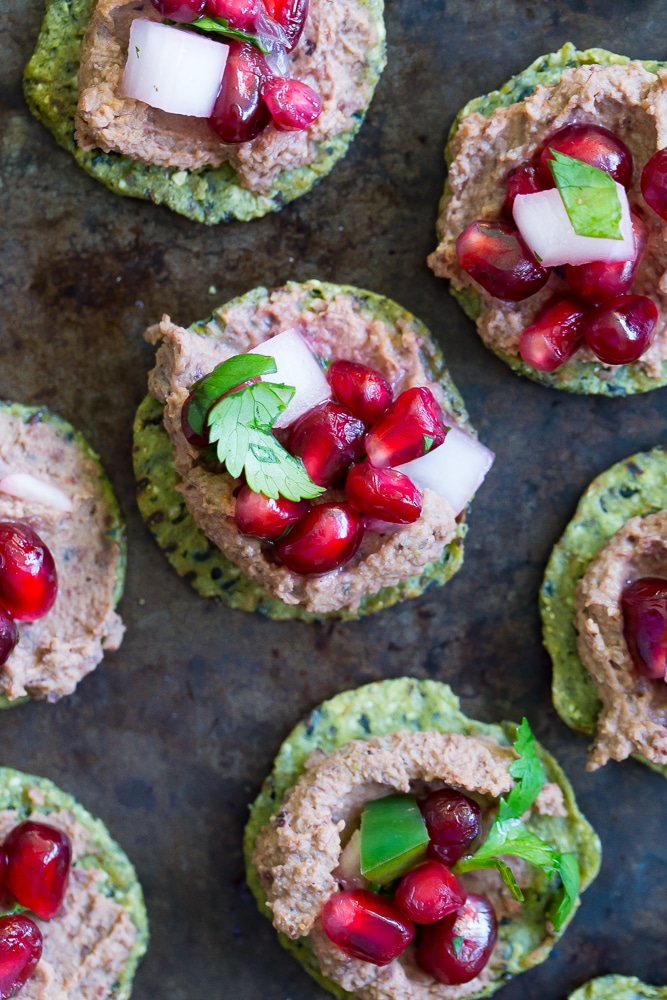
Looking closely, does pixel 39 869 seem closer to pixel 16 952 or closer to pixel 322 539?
pixel 16 952

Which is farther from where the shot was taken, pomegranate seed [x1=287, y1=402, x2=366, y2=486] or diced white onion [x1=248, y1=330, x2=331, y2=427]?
diced white onion [x1=248, y1=330, x2=331, y2=427]

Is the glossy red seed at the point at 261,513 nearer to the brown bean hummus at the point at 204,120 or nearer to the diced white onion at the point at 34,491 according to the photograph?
the diced white onion at the point at 34,491

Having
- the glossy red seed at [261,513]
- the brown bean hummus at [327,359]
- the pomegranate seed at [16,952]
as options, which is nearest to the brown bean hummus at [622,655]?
the brown bean hummus at [327,359]

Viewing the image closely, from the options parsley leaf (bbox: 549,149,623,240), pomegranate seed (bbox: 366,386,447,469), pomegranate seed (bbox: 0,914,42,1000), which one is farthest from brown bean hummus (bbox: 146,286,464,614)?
pomegranate seed (bbox: 0,914,42,1000)

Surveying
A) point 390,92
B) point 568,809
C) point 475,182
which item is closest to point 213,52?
point 390,92

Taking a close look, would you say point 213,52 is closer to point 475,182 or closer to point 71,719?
point 475,182

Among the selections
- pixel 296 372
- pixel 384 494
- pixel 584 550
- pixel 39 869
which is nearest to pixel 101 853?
pixel 39 869

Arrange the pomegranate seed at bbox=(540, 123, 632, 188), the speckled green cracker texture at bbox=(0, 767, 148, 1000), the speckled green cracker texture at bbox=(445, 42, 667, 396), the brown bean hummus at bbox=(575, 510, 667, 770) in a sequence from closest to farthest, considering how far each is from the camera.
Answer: the pomegranate seed at bbox=(540, 123, 632, 188) < the brown bean hummus at bbox=(575, 510, 667, 770) < the speckled green cracker texture at bbox=(445, 42, 667, 396) < the speckled green cracker texture at bbox=(0, 767, 148, 1000)

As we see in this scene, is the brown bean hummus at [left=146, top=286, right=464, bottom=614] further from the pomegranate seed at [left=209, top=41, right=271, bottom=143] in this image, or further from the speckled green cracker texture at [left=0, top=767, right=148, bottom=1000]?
the speckled green cracker texture at [left=0, top=767, right=148, bottom=1000]
